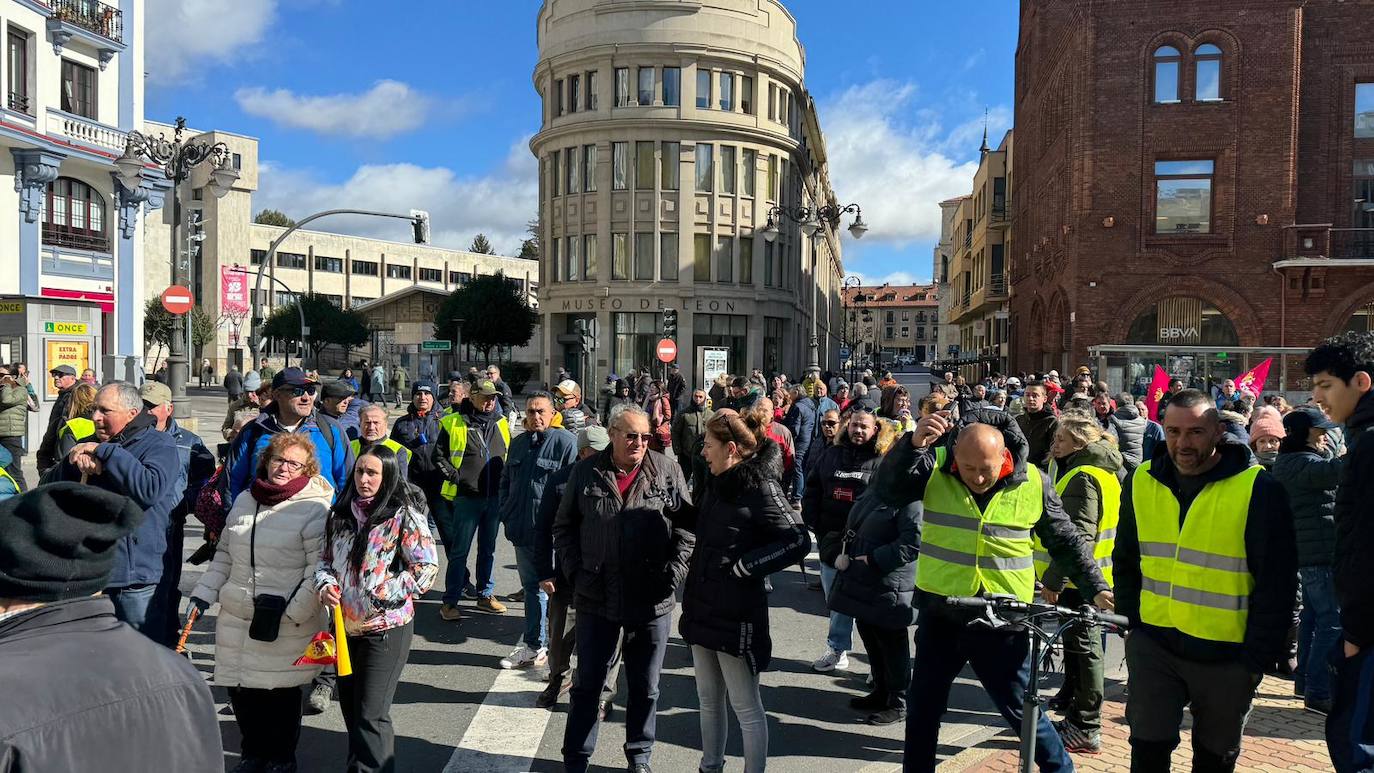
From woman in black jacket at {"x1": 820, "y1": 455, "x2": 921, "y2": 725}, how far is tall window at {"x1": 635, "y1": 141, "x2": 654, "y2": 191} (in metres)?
37.3

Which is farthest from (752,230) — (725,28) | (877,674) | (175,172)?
(877,674)

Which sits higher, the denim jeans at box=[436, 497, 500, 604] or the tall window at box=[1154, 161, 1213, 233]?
the tall window at box=[1154, 161, 1213, 233]

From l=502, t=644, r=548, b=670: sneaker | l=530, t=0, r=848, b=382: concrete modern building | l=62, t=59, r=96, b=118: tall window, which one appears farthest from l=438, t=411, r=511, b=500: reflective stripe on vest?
l=530, t=0, r=848, b=382: concrete modern building

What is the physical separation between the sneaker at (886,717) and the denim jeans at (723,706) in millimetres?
1334

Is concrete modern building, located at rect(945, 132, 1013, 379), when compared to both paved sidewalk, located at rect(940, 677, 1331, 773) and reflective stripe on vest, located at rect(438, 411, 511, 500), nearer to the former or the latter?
reflective stripe on vest, located at rect(438, 411, 511, 500)

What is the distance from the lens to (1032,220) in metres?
37.6

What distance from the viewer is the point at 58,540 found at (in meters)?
1.87

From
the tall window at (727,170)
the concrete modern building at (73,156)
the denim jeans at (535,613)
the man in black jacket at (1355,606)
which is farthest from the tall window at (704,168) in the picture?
the man in black jacket at (1355,606)

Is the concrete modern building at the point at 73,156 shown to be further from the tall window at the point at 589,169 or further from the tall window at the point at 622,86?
the tall window at the point at 622,86

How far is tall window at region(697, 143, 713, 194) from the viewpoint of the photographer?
4194 cm

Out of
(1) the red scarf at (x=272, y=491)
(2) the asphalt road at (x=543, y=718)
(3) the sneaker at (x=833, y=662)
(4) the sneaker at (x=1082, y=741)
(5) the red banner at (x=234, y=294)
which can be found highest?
(5) the red banner at (x=234, y=294)

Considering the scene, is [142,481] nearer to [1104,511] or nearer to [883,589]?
[883,589]

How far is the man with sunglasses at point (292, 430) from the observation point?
596cm

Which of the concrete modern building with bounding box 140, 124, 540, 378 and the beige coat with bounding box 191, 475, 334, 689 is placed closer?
the beige coat with bounding box 191, 475, 334, 689
